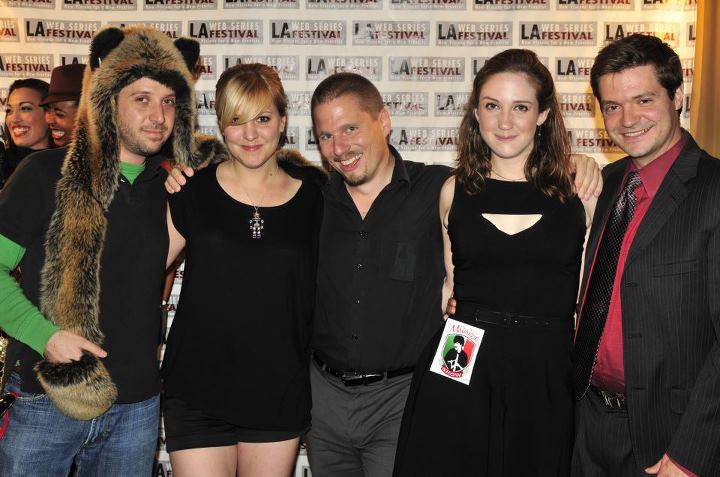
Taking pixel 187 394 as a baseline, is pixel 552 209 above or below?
above

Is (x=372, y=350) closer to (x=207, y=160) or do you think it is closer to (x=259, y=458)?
(x=259, y=458)

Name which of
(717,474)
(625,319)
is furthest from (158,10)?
(717,474)

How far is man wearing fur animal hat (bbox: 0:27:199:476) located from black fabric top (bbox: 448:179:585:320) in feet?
4.20

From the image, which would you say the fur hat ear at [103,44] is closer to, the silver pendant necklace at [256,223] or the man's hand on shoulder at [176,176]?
the man's hand on shoulder at [176,176]

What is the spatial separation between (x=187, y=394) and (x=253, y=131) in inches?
43.6

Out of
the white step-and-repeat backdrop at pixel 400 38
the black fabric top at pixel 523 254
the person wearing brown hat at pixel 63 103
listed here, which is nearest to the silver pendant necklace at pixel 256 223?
the black fabric top at pixel 523 254

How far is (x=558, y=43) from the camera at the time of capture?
4.11 m

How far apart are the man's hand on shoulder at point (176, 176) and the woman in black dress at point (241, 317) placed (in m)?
0.03

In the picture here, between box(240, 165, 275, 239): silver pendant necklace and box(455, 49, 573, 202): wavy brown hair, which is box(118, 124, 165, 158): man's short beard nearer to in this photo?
box(240, 165, 275, 239): silver pendant necklace

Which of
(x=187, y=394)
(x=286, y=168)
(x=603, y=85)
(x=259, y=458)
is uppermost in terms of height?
(x=603, y=85)

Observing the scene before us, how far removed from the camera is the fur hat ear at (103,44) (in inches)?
107

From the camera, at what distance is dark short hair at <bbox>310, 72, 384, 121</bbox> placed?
2.89m

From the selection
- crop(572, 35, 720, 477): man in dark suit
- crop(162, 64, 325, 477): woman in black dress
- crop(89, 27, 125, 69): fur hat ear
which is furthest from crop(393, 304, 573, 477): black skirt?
crop(89, 27, 125, 69): fur hat ear

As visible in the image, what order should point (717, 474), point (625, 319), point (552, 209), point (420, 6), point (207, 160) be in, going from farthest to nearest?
point (420, 6), point (207, 160), point (552, 209), point (625, 319), point (717, 474)
